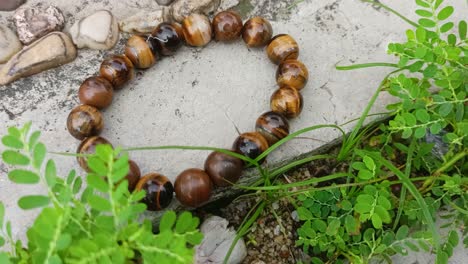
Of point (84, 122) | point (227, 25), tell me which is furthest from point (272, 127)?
point (84, 122)

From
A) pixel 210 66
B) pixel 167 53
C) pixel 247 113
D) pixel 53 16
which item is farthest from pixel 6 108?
pixel 247 113

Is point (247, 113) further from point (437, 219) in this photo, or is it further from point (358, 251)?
point (437, 219)

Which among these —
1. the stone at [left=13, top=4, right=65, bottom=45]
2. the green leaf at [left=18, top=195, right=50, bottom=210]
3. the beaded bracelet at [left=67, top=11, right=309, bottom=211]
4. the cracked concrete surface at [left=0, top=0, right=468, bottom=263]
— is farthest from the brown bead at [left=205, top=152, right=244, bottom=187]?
the stone at [left=13, top=4, right=65, bottom=45]

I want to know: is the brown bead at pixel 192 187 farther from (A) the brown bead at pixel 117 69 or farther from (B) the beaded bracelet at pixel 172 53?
(A) the brown bead at pixel 117 69

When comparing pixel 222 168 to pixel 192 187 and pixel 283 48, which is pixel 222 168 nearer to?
pixel 192 187

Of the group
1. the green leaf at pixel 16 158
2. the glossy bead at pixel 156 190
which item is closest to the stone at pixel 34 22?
the glossy bead at pixel 156 190
